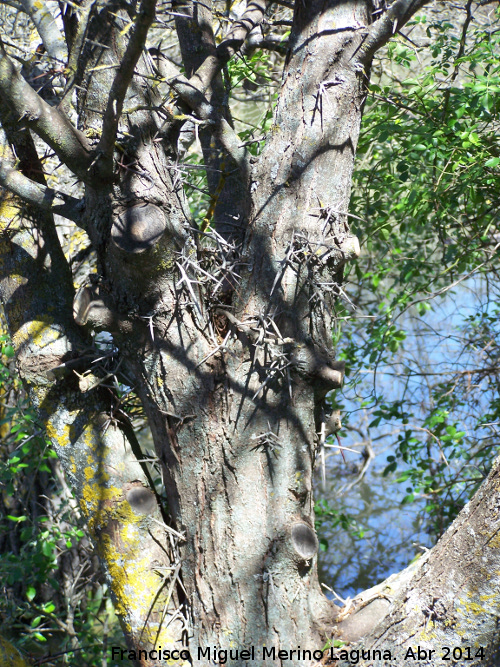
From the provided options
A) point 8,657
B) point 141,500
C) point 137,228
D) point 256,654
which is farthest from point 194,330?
point 8,657

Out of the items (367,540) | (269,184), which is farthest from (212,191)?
(367,540)

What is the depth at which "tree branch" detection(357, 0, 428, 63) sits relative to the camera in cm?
195

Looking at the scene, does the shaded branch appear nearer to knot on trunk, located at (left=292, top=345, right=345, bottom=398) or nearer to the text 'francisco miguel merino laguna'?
knot on trunk, located at (left=292, top=345, right=345, bottom=398)

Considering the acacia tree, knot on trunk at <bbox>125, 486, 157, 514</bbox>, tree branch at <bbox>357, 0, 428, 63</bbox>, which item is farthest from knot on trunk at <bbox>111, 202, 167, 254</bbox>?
tree branch at <bbox>357, 0, 428, 63</bbox>

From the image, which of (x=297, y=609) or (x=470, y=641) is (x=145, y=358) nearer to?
(x=297, y=609)

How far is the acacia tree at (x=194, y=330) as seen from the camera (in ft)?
5.75

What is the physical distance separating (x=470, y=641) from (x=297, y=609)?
0.53m

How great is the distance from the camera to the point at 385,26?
195 centimetres

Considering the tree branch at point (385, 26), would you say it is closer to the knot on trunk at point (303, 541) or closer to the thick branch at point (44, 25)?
the thick branch at point (44, 25)

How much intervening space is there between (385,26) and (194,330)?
122cm

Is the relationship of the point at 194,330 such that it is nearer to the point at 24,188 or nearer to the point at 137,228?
the point at 137,228

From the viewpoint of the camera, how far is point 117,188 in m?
1.79

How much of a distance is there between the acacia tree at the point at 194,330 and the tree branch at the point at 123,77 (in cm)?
2

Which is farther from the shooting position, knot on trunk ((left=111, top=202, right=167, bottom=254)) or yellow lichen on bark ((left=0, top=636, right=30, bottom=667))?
yellow lichen on bark ((left=0, top=636, right=30, bottom=667))
